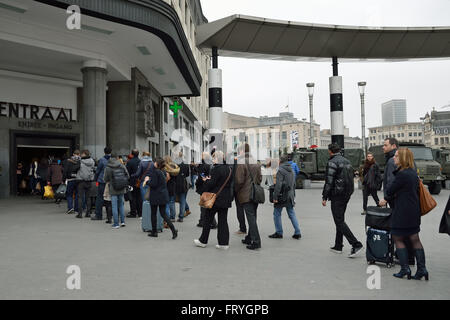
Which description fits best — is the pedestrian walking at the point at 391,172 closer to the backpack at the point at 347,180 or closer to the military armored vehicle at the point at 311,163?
the backpack at the point at 347,180

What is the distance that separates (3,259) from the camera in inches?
229

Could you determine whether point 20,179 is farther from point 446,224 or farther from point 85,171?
point 446,224

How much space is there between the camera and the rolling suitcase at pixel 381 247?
543 centimetres

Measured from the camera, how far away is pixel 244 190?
6918 millimetres

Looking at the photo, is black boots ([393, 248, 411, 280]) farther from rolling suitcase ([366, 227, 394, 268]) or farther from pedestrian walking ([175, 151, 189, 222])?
pedestrian walking ([175, 151, 189, 222])

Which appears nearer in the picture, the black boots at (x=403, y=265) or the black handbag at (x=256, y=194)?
the black boots at (x=403, y=265)

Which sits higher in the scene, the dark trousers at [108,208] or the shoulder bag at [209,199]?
the shoulder bag at [209,199]

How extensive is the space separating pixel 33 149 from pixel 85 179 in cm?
1080

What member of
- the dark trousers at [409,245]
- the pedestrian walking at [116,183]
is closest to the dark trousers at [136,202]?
the pedestrian walking at [116,183]

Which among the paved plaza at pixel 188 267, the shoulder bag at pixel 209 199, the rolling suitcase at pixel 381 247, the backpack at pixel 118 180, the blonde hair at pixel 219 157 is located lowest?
the paved plaza at pixel 188 267

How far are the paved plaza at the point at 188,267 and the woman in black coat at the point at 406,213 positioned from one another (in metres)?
0.26
